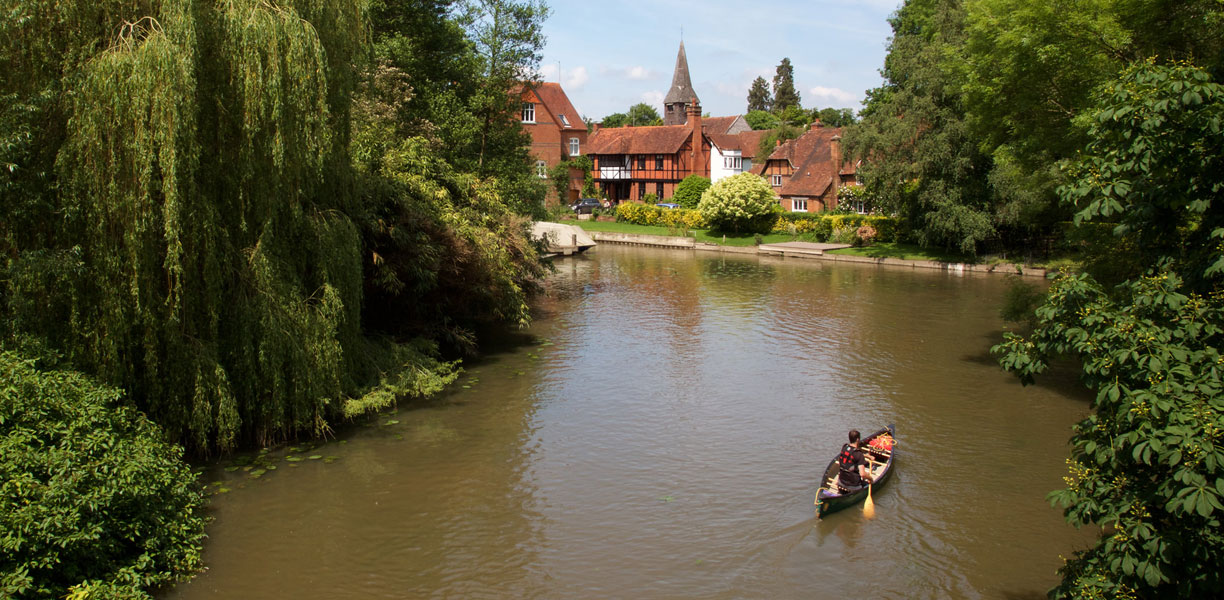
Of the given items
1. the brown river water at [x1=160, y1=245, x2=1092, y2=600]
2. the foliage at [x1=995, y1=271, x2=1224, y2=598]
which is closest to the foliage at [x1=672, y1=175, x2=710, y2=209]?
the brown river water at [x1=160, y1=245, x2=1092, y2=600]

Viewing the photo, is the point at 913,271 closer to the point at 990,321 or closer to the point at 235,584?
the point at 990,321

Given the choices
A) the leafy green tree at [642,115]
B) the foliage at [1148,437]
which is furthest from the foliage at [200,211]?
the leafy green tree at [642,115]

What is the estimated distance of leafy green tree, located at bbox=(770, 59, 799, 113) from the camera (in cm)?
12094

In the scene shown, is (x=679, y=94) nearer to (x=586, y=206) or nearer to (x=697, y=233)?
(x=586, y=206)

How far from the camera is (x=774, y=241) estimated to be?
168 feet

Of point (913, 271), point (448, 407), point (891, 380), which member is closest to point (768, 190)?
point (913, 271)

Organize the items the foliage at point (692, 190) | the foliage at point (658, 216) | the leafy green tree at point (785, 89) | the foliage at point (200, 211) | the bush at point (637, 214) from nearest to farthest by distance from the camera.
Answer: the foliage at point (200, 211) < the foliage at point (658, 216) < the bush at point (637, 214) < the foliage at point (692, 190) < the leafy green tree at point (785, 89)

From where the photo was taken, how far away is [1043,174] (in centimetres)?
1872

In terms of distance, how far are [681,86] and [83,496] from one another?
8303 centimetres

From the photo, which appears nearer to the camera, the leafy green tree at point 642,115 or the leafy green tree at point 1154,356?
the leafy green tree at point 1154,356

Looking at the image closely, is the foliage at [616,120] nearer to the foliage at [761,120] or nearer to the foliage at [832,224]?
the foliage at [761,120]

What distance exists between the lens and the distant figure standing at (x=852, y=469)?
12.6m

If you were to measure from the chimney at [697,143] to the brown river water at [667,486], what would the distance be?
49.0 metres

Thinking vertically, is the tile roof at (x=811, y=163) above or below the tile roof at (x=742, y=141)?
below
